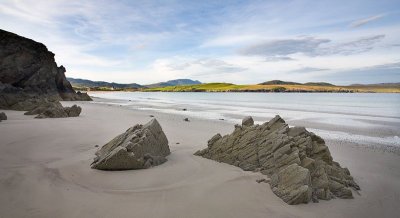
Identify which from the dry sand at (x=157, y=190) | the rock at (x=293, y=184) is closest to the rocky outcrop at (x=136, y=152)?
the dry sand at (x=157, y=190)

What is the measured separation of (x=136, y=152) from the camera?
24.7 ft

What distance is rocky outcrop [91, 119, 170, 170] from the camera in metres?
7.14

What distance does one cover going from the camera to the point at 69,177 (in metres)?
6.47

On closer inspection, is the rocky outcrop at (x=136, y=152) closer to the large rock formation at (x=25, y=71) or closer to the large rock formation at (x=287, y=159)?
the large rock formation at (x=287, y=159)

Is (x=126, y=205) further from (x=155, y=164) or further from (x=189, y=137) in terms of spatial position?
(x=189, y=137)

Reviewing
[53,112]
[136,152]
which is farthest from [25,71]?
[136,152]

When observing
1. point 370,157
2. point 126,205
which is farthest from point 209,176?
point 370,157

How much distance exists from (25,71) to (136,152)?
1479 inches

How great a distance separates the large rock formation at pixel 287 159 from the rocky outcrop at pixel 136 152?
190 cm

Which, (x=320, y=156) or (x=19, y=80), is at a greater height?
(x=19, y=80)

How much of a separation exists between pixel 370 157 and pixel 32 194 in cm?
1256

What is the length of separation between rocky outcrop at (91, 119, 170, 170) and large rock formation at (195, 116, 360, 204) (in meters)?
1.90

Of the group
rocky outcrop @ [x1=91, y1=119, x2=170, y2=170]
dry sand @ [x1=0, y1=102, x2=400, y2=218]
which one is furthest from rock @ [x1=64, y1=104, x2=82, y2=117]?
rocky outcrop @ [x1=91, y1=119, x2=170, y2=170]

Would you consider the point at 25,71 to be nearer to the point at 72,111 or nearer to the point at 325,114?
the point at 72,111
